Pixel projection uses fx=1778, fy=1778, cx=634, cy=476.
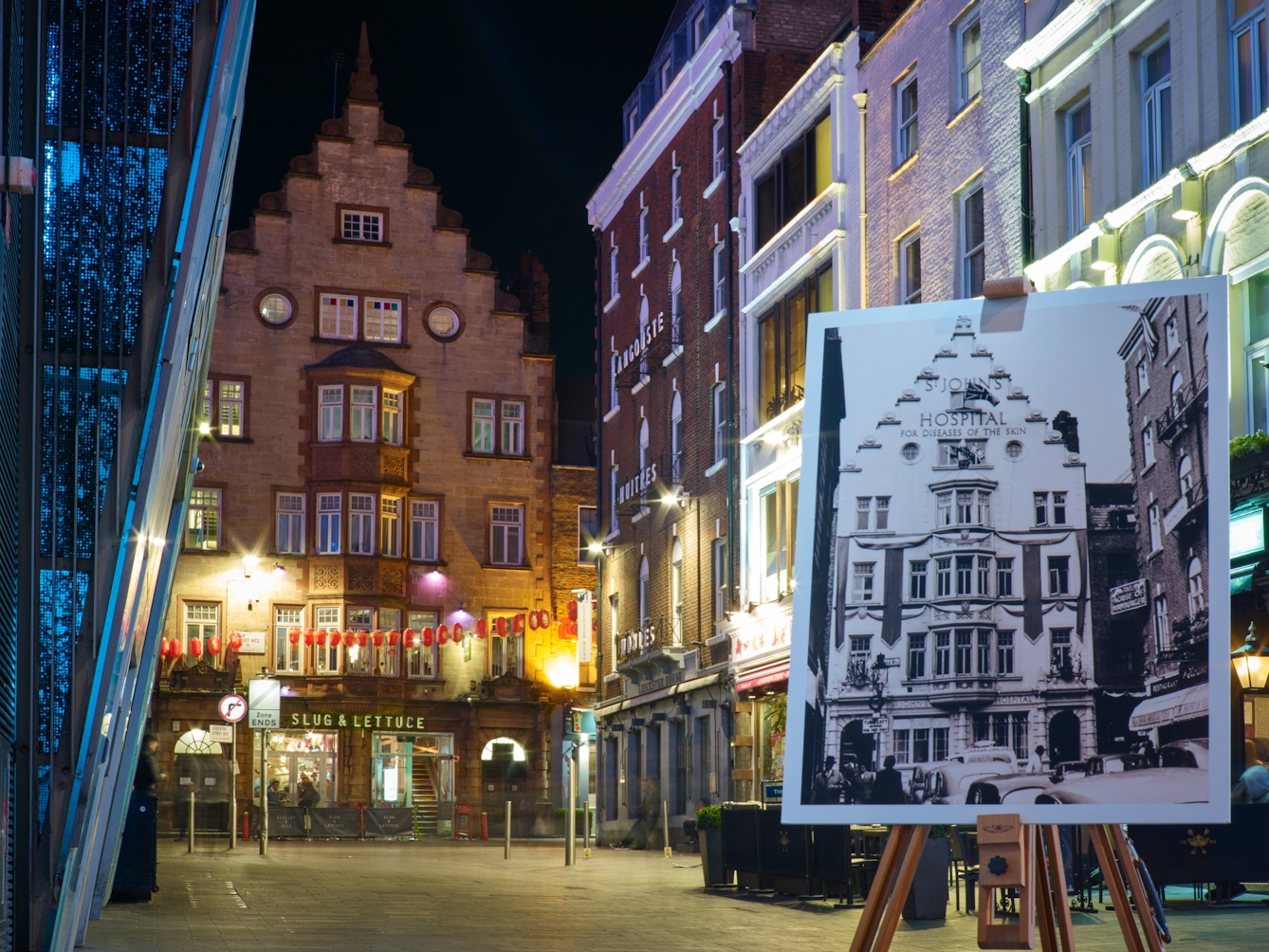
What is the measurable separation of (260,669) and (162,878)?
97.4ft

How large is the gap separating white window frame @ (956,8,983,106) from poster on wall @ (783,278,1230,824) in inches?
658

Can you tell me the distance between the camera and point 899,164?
2695cm

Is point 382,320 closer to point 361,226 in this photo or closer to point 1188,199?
point 361,226

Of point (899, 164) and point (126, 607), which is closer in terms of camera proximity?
point (126, 607)

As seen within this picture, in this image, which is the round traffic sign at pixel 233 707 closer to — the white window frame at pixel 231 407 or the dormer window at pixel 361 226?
the white window frame at pixel 231 407

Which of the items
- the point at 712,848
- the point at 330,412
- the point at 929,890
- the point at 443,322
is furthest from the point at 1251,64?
the point at 443,322

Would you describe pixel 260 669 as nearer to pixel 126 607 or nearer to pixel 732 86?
pixel 732 86

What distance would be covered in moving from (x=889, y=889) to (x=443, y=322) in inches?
1835

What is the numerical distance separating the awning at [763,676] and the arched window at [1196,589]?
21.3 m

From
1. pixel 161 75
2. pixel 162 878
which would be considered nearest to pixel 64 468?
pixel 161 75

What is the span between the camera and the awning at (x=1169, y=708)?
24.8 feet

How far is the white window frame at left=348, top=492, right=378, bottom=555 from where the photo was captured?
168 ft

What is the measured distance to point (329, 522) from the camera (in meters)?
51.2

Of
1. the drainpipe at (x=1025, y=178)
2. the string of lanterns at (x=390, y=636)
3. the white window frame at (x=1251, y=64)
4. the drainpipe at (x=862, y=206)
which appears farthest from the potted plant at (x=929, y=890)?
the string of lanterns at (x=390, y=636)
